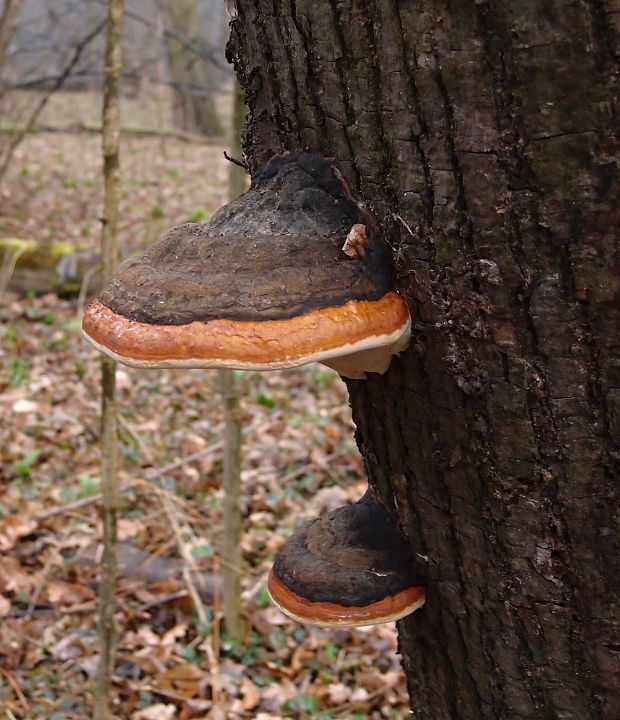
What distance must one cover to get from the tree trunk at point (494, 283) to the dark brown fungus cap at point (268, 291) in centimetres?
7

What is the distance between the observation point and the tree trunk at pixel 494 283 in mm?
1127

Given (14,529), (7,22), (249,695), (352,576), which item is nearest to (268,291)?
(352,576)

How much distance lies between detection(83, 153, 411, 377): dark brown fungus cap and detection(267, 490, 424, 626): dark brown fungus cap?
0.48m

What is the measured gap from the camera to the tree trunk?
3.70ft

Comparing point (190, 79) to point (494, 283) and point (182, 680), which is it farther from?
point (494, 283)

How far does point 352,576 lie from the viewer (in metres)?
1.62

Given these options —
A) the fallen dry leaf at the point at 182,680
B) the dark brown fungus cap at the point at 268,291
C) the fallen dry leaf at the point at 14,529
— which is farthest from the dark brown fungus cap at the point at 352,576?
the fallen dry leaf at the point at 14,529

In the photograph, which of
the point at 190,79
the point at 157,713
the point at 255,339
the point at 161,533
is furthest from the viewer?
the point at 190,79

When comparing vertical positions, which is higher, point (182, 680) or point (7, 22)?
point (7, 22)

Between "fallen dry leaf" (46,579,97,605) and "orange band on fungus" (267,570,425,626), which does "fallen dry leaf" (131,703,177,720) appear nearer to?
"fallen dry leaf" (46,579,97,605)

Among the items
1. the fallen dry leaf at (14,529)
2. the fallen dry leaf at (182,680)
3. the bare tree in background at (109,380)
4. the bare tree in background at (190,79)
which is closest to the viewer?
the bare tree in background at (109,380)

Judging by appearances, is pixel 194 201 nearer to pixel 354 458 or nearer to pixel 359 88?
pixel 354 458

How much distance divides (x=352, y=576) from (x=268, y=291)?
0.78m

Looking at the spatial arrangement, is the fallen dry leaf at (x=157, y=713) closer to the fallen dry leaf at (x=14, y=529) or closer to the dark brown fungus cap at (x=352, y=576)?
the fallen dry leaf at (x=14, y=529)
